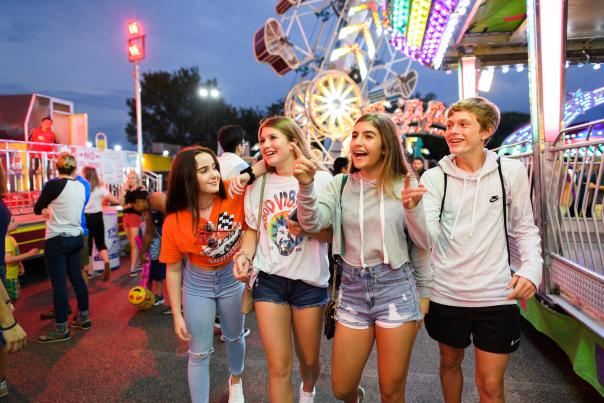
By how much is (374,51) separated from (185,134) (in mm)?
36640

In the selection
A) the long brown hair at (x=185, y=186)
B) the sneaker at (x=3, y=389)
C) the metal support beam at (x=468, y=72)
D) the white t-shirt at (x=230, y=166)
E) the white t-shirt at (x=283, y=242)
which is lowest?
the sneaker at (x=3, y=389)

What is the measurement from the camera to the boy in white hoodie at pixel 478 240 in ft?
7.15

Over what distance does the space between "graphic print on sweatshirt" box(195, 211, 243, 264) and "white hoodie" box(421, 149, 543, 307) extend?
1.30 meters

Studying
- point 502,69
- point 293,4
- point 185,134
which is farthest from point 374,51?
point 185,134

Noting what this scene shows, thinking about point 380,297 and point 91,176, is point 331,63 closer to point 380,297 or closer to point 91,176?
point 91,176

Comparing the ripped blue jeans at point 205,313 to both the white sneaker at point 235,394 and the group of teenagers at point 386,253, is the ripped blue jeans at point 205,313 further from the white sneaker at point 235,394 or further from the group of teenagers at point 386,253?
the white sneaker at point 235,394

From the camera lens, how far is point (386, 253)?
2.11 metres

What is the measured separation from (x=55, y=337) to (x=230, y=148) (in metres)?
2.82

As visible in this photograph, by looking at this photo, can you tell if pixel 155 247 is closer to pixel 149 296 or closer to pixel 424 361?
pixel 149 296

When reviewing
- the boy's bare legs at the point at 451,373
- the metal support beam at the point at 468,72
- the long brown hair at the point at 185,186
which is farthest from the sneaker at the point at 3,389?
the metal support beam at the point at 468,72

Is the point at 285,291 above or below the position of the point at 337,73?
below

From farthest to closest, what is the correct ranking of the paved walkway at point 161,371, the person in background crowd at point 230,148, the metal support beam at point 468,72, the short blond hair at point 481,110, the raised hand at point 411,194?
the metal support beam at point 468,72 < the person in background crowd at point 230,148 < the paved walkway at point 161,371 < the short blond hair at point 481,110 < the raised hand at point 411,194

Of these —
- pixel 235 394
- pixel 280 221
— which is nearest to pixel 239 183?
pixel 280 221

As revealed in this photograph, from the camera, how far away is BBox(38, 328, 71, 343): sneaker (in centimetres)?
435
